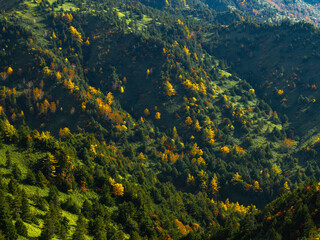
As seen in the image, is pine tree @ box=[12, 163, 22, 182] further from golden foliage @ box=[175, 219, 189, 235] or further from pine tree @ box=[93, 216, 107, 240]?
golden foliage @ box=[175, 219, 189, 235]

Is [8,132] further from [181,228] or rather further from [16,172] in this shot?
[181,228]

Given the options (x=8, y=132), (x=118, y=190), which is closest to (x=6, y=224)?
(x=8, y=132)

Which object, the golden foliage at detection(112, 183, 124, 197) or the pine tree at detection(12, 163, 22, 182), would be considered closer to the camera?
the pine tree at detection(12, 163, 22, 182)

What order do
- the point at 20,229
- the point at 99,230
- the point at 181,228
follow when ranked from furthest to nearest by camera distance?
the point at 181,228, the point at 99,230, the point at 20,229

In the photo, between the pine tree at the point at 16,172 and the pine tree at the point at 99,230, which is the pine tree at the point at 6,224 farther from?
the pine tree at the point at 16,172

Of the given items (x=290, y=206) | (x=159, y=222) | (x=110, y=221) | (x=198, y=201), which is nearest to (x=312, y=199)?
(x=290, y=206)

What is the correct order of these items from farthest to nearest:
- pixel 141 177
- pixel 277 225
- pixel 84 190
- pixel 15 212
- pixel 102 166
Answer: pixel 141 177 < pixel 102 166 < pixel 84 190 < pixel 277 225 < pixel 15 212

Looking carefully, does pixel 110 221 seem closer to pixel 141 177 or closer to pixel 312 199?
pixel 141 177

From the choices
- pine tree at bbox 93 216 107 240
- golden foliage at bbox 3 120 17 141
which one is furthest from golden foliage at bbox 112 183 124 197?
golden foliage at bbox 3 120 17 141

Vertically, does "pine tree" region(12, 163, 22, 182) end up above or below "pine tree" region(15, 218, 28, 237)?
below

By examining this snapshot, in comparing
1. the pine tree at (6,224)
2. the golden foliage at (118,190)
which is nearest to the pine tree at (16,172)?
the pine tree at (6,224)

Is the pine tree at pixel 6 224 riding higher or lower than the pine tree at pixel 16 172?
higher
